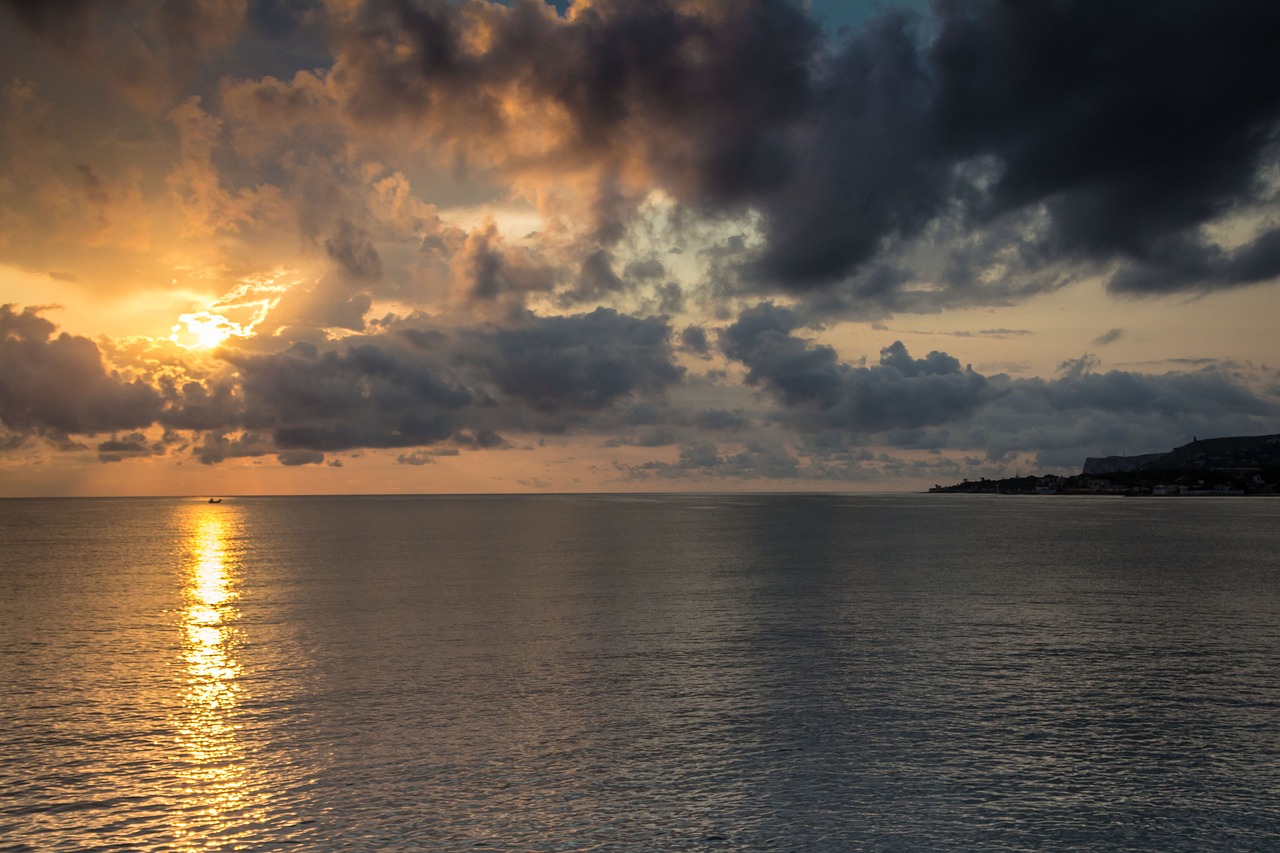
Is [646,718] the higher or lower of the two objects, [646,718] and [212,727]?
the higher

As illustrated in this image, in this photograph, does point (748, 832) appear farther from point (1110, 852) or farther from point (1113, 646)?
point (1113, 646)

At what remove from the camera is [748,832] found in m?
20.0

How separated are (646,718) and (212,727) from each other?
47.1 feet

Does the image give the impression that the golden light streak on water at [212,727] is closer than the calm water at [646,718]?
No

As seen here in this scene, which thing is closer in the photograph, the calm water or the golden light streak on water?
the calm water

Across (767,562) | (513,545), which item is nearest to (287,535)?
(513,545)

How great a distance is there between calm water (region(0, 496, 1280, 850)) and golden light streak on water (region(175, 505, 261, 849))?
0.14 metres

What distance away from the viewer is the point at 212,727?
28906mm

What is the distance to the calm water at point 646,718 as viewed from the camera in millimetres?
20703

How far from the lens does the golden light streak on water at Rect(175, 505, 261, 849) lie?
69.7 ft

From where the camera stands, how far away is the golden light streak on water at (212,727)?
2123 cm

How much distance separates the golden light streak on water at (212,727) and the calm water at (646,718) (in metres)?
0.14

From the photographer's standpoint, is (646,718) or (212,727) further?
(646,718)

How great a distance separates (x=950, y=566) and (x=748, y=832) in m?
70.8
